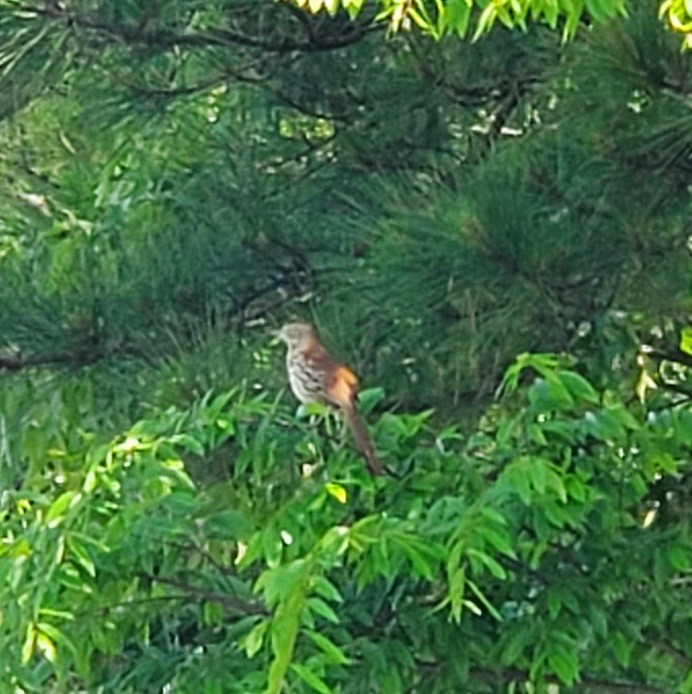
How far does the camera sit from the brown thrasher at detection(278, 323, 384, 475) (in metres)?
2.66

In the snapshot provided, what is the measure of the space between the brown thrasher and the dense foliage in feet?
0.10

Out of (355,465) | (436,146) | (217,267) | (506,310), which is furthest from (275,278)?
(355,465)

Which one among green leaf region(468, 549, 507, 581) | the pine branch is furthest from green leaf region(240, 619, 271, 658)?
the pine branch

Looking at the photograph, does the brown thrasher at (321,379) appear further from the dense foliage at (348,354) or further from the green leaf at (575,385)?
the green leaf at (575,385)

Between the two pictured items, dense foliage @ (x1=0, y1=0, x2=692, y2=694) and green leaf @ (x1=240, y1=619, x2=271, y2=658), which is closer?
green leaf @ (x1=240, y1=619, x2=271, y2=658)

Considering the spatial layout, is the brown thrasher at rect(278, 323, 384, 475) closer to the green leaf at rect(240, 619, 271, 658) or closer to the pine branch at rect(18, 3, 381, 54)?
the green leaf at rect(240, 619, 271, 658)

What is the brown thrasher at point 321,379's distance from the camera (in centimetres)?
266

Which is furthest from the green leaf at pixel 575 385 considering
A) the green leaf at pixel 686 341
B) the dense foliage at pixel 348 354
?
the green leaf at pixel 686 341

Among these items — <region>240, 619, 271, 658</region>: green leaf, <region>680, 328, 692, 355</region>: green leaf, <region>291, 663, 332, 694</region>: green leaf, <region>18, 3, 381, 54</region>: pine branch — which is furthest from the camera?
<region>18, 3, 381, 54</region>: pine branch

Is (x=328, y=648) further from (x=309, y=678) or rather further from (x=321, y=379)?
(x=321, y=379)

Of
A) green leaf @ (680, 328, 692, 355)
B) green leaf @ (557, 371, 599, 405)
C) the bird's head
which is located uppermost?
green leaf @ (557, 371, 599, 405)

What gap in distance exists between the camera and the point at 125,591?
2.72m

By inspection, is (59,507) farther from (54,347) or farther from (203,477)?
(54,347)

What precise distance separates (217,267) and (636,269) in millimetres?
781
